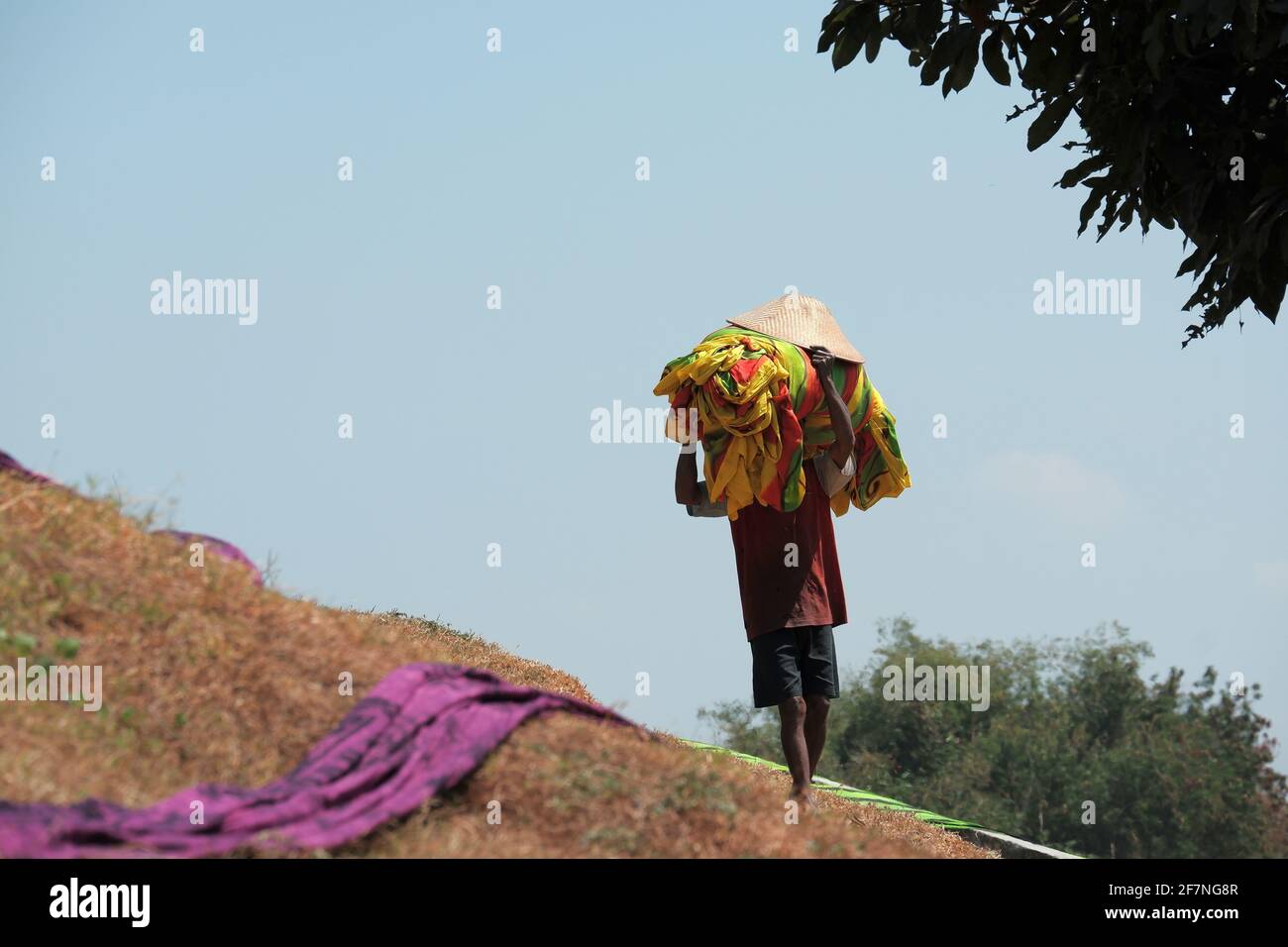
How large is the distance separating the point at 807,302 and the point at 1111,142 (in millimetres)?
1997

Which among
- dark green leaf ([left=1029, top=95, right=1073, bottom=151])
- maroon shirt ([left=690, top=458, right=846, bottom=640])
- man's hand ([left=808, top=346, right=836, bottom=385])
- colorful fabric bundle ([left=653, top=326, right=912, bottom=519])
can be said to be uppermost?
dark green leaf ([left=1029, top=95, right=1073, bottom=151])

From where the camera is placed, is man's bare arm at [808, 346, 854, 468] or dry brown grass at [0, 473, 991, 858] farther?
man's bare arm at [808, 346, 854, 468]

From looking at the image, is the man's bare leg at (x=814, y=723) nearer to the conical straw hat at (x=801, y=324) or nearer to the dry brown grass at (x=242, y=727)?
the dry brown grass at (x=242, y=727)

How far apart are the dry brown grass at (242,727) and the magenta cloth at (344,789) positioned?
92 mm

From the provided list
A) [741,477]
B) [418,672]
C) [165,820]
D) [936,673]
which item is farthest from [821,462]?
[936,673]

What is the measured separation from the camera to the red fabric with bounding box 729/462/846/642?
24.2 ft

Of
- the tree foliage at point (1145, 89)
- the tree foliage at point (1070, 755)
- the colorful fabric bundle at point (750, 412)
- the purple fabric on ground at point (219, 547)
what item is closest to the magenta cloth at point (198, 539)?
the purple fabric on ground at point (219, 547)

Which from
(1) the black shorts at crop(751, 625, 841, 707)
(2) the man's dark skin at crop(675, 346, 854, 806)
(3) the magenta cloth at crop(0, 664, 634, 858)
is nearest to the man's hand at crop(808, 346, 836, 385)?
(2) the man's dark skin at crop(675, 346, 854, 806)

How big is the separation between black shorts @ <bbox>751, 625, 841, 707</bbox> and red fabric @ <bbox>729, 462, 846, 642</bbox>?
0.24ft

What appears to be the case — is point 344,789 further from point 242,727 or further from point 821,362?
point 821,362

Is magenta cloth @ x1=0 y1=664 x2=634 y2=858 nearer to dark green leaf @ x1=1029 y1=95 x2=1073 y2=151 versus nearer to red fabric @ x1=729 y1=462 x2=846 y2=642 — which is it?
red fabric @ x1=729 y1=462 x2=846 y2=642

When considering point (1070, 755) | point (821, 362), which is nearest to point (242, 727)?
point (821, 362)
